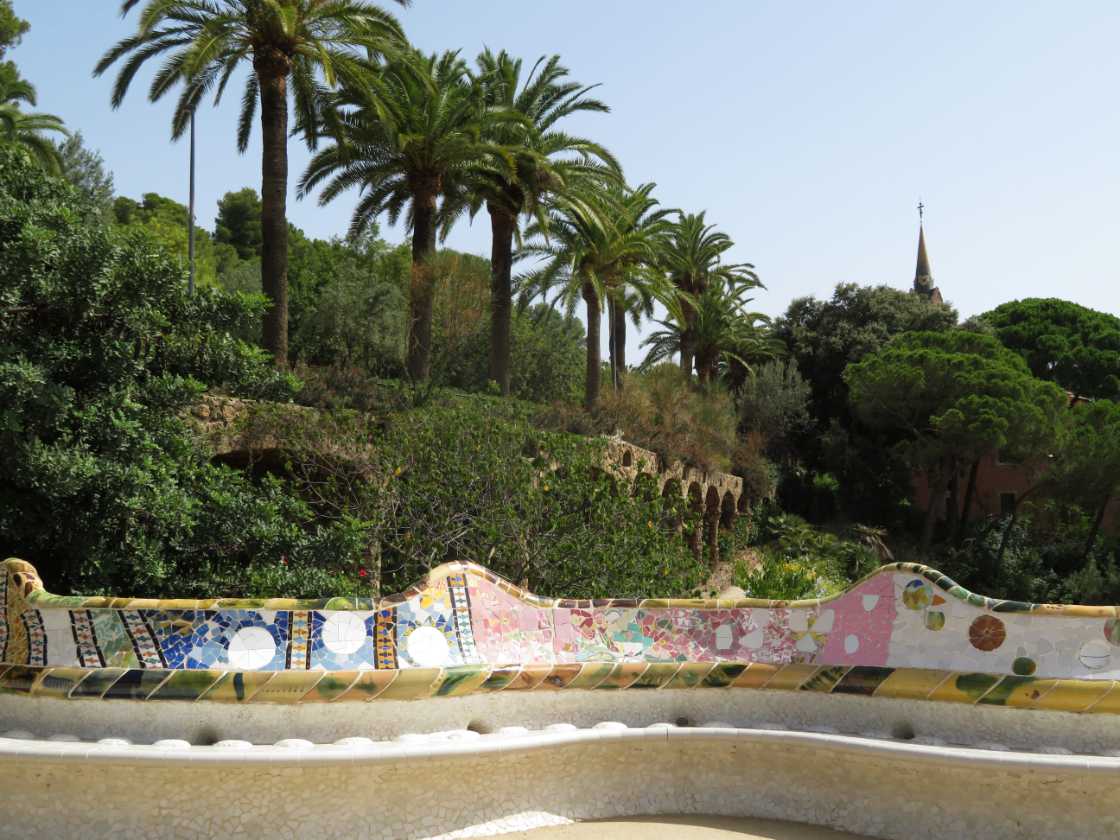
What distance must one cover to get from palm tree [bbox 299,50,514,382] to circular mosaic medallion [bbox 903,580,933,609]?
1221 centimetres

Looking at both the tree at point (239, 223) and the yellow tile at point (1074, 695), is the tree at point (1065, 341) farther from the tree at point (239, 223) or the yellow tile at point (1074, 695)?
the yellow tile at point (1074, 695)

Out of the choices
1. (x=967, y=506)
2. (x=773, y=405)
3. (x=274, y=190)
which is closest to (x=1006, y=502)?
(x=967, y=506)

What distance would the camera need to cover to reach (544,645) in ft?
20.4

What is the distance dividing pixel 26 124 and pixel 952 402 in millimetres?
23509

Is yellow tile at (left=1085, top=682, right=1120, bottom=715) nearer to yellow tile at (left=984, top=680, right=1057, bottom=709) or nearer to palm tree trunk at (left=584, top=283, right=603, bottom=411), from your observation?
yellow tile at (left=984, top=680, right=1057, bottom=709)

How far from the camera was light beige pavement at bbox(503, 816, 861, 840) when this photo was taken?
502cm

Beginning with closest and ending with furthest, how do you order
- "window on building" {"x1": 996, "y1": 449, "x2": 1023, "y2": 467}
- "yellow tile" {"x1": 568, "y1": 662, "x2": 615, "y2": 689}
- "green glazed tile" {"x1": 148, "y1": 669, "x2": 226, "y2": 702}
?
"green glazed tile" {"x1": 148, "y1": 669, "x2": 226, "y2": 702}
"yellow tile" {"x1": 568, "y1": 662, "x2": 615, "y2": 689}
"window on building" {"x1": 996, "y1": 449, "x2": 1023, "y2": 467}

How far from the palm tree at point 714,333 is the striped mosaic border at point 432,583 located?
2265cm

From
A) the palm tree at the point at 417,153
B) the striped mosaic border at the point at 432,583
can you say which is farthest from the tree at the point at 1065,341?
the striped mosaic border at the point at 432,583

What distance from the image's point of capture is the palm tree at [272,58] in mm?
14727

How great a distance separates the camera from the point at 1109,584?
24516 mm

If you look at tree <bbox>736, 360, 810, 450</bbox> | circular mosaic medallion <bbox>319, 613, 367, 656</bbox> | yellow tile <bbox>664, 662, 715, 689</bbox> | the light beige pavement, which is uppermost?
tree <bbox>736, 360, 810, 450</bbox>

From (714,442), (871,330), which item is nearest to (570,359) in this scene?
(871,330)

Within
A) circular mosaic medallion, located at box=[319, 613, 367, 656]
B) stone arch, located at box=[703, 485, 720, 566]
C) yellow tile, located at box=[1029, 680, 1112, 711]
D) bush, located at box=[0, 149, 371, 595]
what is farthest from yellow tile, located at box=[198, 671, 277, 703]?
stone arch, located at box=[703, 485, 720, 566]
